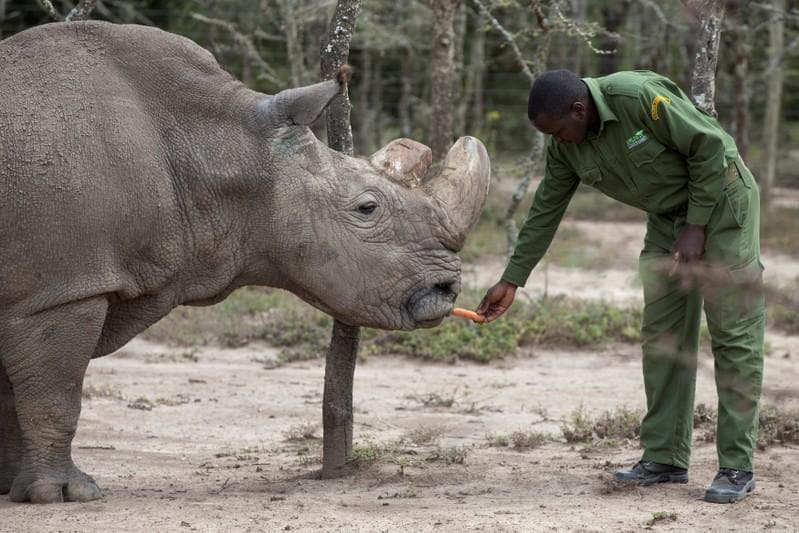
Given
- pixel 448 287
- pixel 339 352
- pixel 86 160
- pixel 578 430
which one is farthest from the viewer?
pixel 578 430

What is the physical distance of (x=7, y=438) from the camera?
583 centimetres

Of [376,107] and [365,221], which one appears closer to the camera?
[365,221]

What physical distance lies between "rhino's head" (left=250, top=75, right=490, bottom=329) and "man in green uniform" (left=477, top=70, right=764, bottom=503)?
0.47m

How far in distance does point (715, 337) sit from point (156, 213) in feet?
7.90

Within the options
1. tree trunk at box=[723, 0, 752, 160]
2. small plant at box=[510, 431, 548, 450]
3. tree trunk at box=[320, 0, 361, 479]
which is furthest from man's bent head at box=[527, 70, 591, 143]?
tree trunk at box=[723, 0, 752, 160]

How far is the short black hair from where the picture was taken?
5.44 metres

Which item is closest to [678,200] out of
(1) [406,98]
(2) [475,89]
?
(1) [406,98]

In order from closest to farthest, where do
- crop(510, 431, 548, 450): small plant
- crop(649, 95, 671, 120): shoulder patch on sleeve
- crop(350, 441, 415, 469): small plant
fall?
crop(649, 95, 671, 120): shoulder patch on sleeve, crop(350, 441, 415, 469): small plant, crop(510, 431, 548, 450): small plant

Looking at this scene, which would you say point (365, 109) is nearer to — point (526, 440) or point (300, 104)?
point (526, 440)

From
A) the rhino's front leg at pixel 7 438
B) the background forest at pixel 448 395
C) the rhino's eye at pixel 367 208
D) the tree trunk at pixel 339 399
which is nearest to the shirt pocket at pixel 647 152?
the background forest at pixel 448 395

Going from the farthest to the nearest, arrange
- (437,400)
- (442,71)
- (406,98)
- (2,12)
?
1. (406,98)
2. (2,12)
3. (442,71)
4. (437,400)

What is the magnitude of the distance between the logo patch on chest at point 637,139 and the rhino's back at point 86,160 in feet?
5.98

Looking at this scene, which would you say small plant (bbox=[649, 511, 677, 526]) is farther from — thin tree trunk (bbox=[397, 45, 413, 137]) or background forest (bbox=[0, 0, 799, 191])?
thin tree trunk (bbox=[397, 45, 413, 137])

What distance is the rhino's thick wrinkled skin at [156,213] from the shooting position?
511 cm
